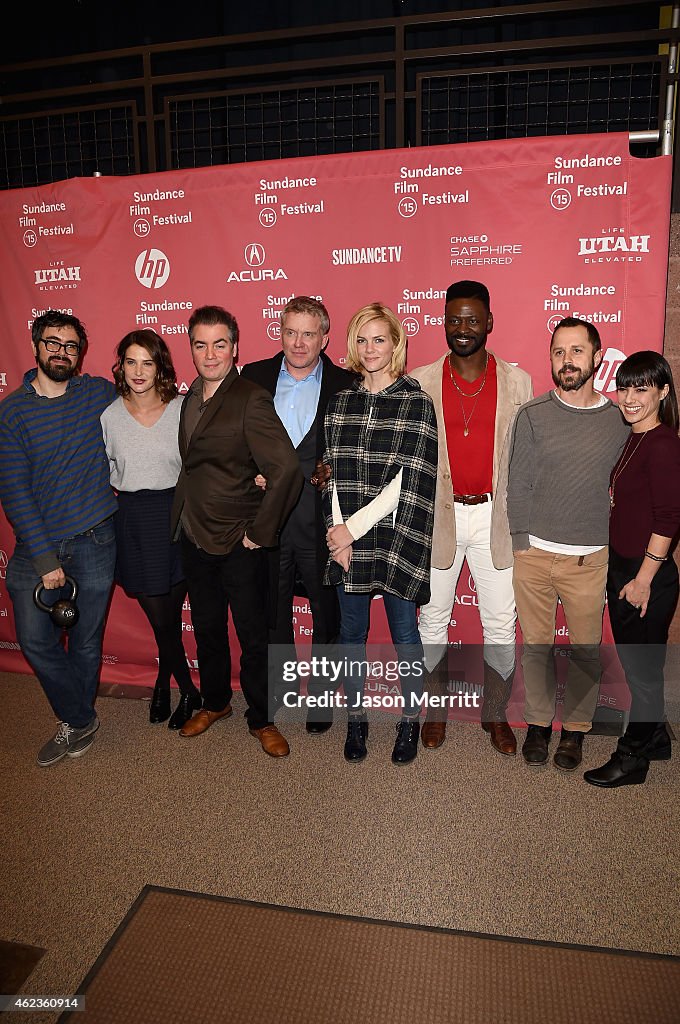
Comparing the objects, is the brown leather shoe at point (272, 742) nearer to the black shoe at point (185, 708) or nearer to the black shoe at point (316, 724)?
the black shoe at point (316, 724)

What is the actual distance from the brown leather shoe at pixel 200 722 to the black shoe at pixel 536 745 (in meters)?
1.34

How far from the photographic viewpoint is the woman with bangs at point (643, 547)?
230 centimetres

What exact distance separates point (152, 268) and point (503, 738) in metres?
2.73

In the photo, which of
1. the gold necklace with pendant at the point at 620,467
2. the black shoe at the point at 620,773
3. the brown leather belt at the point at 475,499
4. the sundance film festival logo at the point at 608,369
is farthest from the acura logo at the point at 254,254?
the black shoe at the point at 620,773

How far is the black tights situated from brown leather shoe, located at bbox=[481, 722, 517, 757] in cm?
138

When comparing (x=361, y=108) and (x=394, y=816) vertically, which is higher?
(x=361, y=108)

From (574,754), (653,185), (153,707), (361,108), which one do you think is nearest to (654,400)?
(653,185)

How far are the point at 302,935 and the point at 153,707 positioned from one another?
4.80ft

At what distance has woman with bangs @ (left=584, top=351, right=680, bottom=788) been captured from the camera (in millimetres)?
2305

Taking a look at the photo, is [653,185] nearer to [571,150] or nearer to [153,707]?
[571,150]

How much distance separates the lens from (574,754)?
2670 millimetres

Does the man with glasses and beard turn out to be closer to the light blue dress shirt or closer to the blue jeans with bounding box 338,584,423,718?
the light blue dress shirt

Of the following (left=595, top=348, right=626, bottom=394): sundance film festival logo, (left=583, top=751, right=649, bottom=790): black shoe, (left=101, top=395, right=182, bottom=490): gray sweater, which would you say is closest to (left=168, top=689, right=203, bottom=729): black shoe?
(left=101, top=395, right=182, bottom=490): gray sweater

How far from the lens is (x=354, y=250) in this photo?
9.94ft
